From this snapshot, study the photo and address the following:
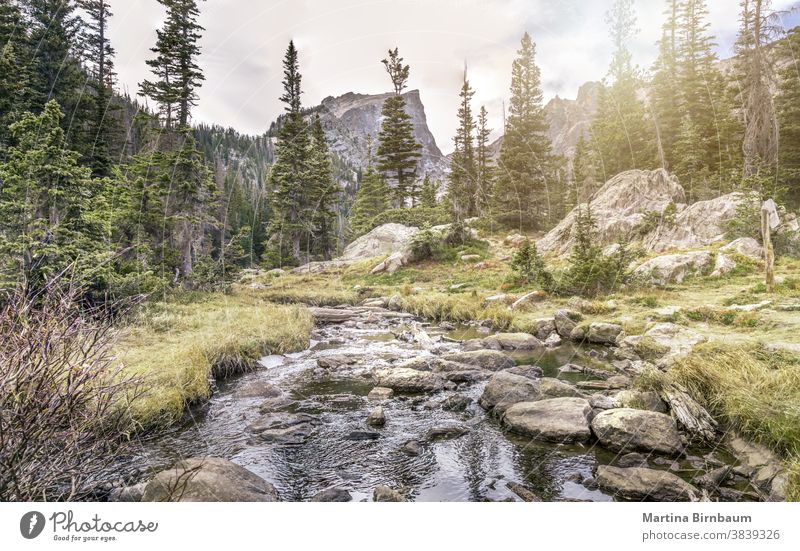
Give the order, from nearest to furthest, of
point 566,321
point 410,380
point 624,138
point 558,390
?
1. point 558,390
2. point 410,380
3. point 566,321
4. point 624,138

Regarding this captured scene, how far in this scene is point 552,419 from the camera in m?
5.48

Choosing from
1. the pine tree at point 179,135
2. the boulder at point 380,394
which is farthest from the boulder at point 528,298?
the pine tree at point 179,135

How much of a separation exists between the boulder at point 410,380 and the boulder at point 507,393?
129 centimetres

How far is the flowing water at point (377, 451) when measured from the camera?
4.12m

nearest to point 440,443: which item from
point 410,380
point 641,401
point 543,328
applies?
point 410,380

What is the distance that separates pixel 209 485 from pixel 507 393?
16.8 ft

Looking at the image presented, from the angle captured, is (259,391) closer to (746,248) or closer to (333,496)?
(333,496)

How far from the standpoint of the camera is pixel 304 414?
633 centimetres

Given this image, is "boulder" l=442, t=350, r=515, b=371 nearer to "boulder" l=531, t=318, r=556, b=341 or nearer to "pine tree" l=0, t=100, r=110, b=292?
"boulder" l=531, t=318, r=556, b=341

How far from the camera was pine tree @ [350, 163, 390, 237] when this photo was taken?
37281 millimetres

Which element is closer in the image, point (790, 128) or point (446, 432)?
point (446, 432)
